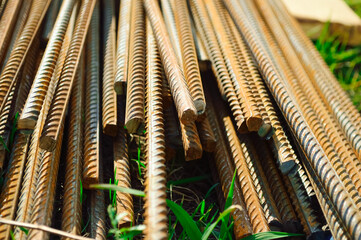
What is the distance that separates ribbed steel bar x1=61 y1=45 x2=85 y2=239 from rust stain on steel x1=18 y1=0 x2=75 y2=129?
233 mm

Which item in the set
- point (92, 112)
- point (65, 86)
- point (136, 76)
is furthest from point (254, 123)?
point (65, 86)

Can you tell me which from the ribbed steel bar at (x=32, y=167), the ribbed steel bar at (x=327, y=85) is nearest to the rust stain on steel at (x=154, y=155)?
the ribbed steel bar at (x=32, y=167)

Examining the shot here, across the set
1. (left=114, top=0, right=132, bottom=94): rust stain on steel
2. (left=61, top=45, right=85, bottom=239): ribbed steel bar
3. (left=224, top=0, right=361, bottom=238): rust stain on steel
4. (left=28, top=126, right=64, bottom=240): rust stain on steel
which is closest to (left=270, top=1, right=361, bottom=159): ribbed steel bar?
(left=224, top=0, right=361, bottom=238): rust stain on steel

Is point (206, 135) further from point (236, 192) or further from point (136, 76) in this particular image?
point (136, 76)

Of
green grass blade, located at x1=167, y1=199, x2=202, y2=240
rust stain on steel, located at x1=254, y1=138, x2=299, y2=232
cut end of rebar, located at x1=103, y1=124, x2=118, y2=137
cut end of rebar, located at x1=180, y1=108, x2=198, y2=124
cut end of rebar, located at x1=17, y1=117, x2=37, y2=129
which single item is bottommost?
green grass blade, located at x1=167, y1=199, x2=202, y2=240

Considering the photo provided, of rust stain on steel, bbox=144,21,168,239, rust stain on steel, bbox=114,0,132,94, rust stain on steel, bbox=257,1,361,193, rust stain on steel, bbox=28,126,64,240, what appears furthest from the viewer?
rust stain on steel, bbox=114,0,132,94

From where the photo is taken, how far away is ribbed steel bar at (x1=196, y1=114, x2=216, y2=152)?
2.24 metres

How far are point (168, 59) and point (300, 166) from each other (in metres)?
0.89

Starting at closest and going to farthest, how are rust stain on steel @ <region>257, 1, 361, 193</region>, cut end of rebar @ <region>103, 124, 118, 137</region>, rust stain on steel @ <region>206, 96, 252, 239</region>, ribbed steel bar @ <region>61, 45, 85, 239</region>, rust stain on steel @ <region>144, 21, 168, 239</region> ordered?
rust stain on steel @ <region>144, 21, 168, 239</region>, ribbed steel bar @ <region>61, 45, 85, 239</region>, rust stain on steel @ <region>206, 96, 252, 239</region>, rust stain on steel @ <region>257, 1, 361, 193</region>, cut end of rebar @ <region>103, 124, 118, 137</region>

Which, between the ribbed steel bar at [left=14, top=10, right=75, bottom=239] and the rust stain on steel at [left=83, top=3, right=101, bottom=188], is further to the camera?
the rust stain on steel at [left=83, top=3, right=101, bottom=188]

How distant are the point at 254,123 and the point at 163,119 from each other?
47 cm

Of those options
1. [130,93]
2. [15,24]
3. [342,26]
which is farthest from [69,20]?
[342,26]

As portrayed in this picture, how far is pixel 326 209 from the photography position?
196 centimetres

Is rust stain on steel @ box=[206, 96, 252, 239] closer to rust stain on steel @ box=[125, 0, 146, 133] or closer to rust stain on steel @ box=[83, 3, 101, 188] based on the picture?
rust stain on steel @ box=[125, 0, 146, 133]
